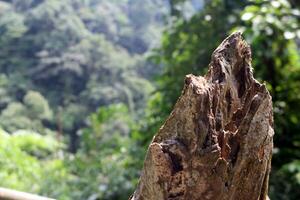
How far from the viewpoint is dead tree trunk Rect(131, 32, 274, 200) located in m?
0.53

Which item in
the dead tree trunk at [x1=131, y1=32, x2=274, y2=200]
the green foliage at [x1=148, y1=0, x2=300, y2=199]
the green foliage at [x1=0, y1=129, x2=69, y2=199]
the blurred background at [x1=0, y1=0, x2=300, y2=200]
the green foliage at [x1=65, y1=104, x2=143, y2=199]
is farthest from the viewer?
the green foliage at [x1=0, y1=129, x2=69, y2=199]

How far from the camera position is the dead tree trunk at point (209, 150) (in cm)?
53

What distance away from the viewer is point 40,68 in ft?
35.1

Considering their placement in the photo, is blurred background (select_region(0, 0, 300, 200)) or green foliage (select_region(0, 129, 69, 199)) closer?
blurred background (select_region(0, 0, 300, 200))

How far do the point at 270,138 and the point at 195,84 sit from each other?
0.35 ft

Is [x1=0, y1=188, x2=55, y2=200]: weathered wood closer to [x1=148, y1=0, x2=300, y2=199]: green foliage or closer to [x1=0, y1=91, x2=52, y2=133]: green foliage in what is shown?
[x1=148, y1=0, x2=300, y2=199]: green foliage

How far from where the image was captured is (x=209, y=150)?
52cm

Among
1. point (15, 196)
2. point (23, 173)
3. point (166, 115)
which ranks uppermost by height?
point (166, 115)

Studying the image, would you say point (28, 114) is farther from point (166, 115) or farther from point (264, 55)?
point (264, 55)

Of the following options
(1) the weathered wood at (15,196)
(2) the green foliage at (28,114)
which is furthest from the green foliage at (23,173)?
(2) the green foliage at (28,114)

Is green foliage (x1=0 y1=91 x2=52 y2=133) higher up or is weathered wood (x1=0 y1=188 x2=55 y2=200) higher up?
green foliage (x1=0 y1=91 x2=52 y2=133)

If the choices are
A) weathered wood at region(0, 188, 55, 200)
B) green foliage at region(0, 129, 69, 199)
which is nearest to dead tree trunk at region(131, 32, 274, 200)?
weathered wood at region(0, 188, 55, 200)

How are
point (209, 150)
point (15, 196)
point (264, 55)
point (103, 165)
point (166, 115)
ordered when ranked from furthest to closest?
1. point (103, 165)
2. point (166, 115)
3. point (264, 55)
4. point (15, 196)
5. point (209, 150)

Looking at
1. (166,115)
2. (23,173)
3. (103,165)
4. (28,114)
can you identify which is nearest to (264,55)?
(166,115)
